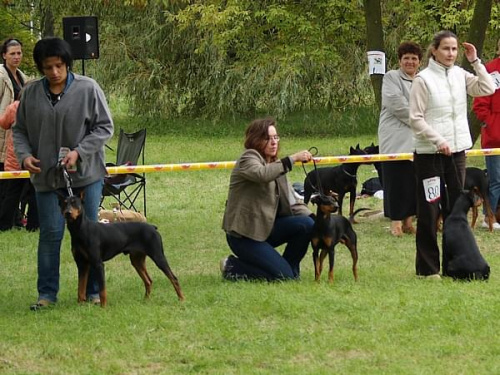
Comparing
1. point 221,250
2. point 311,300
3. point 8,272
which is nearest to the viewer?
point 311,300

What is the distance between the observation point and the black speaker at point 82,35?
598 inches

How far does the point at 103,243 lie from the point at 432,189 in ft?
8.19

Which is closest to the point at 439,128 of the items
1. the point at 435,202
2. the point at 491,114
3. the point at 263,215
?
the point at 435,202

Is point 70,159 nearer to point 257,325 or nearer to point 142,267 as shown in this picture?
point 142,267

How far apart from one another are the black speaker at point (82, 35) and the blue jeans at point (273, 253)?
7.73 meters

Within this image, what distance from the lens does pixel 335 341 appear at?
6066 mm

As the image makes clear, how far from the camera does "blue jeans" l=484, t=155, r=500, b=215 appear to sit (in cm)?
1118

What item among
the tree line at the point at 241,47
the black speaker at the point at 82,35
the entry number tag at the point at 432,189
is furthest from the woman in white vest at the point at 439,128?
the tree line at the point at 241,47

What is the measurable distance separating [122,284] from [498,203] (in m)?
4.87

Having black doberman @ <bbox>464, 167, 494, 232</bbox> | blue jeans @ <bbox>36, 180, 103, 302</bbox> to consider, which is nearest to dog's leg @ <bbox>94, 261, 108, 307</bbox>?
blue jeans @ <bbox>36, 180, 103, 302</bbox>

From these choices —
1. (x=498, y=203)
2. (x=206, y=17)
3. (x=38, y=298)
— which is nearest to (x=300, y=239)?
(x=38, y=298)

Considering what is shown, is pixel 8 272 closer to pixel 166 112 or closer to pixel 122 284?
pixel 122 284

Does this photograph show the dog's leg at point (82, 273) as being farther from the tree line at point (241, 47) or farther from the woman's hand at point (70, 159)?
the tree line at point (241, 47)

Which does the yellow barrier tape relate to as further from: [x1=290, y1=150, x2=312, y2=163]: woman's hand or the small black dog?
[x1=290, y1=150, x2=312, y2=163]: woman's hand
